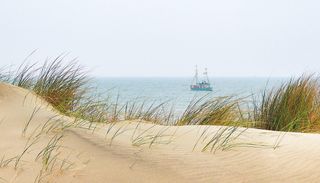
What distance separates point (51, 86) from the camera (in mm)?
7414

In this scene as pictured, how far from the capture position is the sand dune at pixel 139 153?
137 inches

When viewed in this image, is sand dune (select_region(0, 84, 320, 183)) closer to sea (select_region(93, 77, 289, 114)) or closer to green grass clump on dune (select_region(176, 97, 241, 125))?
green grass clump on dune (select_region(176, 97, 241, 125))

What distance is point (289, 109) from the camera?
7.11 m

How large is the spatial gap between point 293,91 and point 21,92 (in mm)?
3895

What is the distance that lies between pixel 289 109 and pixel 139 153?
3.85m

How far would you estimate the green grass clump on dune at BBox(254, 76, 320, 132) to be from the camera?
7.00 metres

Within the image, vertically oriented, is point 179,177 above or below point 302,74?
below

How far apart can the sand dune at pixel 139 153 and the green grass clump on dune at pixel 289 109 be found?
2265mm

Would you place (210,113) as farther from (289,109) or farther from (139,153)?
(139,153)

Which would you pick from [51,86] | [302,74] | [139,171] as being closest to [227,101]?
[302,74]

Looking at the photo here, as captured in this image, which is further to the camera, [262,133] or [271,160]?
[262,133]

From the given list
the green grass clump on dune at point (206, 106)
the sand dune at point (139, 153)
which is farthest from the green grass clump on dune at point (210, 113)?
the sand dune at point (139, 153)

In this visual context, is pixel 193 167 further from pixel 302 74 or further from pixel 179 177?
pixel 302 74

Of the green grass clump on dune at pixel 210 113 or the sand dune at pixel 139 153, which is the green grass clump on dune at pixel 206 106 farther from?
the sand dune at pixel 139 153
